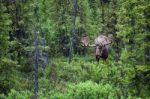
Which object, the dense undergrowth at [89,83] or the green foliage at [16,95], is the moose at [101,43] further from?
the green foliage at [16,95]

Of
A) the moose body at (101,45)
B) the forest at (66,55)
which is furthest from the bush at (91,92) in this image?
the moose body at (101,45)

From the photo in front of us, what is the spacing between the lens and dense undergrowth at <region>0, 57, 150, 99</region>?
87.8 ft

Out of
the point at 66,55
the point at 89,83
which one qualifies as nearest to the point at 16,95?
the point at 89,83

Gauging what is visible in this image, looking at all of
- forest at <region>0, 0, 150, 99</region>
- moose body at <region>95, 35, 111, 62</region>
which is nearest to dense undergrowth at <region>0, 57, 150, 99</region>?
forest at <region>0, 0, 150, 99</region>

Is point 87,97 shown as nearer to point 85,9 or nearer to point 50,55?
point 50,55

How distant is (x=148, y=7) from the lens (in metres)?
26.5

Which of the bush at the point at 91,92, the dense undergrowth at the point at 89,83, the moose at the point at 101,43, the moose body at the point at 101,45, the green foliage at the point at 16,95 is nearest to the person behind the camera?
the dense undergrowth at the point at 89,83

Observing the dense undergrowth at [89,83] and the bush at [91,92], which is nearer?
the dense undergrowth at [89,83]

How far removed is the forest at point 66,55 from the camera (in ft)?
88.7

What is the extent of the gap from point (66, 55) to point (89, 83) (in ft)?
68.5

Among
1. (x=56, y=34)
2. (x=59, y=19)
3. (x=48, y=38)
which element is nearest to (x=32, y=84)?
(x=48, y=38)

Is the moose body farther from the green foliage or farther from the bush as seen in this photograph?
Answer: the green foliage

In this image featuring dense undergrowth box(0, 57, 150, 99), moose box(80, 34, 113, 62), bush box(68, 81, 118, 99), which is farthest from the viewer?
moose box(80, 34, 113, 62)

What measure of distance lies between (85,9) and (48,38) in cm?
1200
